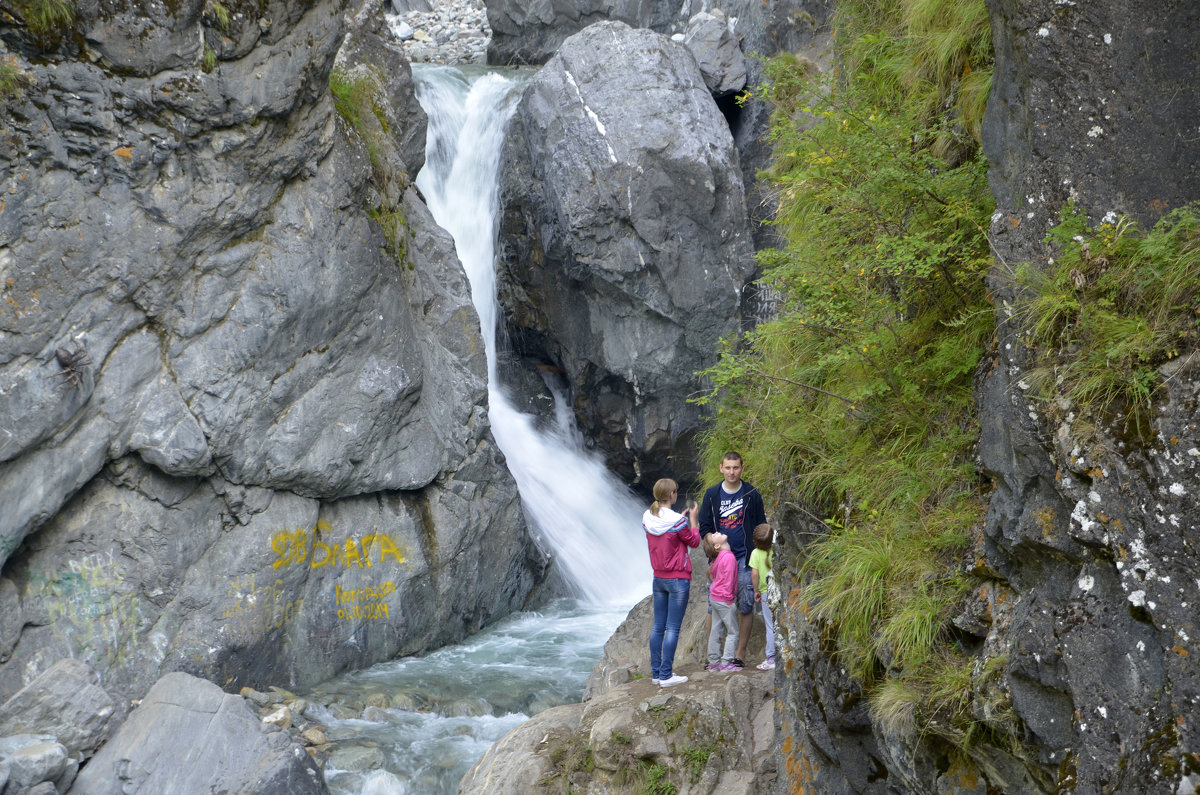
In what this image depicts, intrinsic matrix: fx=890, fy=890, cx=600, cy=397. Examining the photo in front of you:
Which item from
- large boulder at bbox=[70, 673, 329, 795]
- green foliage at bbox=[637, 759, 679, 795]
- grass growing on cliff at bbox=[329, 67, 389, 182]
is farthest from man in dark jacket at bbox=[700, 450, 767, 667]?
grass growing on cliff at bbox=[329, 67, 389, 182]

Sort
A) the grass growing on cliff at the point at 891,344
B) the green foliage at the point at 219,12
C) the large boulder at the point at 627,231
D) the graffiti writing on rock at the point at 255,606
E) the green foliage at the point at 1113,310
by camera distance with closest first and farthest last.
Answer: the green foliage at the point at 1113,310 < the grass growing on cliff at the point at 891,344 < the green foliage at the point at 219,12 < the graffiti writing on rock at the point at 255,606 < the large boulder at the point at 627,231

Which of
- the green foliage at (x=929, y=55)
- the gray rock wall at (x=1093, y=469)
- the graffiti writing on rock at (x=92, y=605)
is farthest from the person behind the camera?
the graffiti writing on rock at (x=92, y=605)

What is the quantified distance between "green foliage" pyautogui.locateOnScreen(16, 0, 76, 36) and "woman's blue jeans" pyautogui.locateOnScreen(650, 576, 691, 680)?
7467mm

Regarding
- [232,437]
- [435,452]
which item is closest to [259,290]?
[232,437]

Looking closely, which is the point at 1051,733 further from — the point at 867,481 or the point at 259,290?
the point at 259,290

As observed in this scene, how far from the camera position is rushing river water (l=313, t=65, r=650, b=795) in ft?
27.7

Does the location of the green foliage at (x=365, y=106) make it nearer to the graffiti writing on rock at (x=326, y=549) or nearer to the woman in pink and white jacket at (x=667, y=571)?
the graffiti writing on rock at (x=326, y=549)

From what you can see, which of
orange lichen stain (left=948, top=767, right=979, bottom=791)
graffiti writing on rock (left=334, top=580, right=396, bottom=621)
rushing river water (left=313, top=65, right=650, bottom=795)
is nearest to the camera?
orange lichen stain (left=948, top=767, right=979, bottom=791)

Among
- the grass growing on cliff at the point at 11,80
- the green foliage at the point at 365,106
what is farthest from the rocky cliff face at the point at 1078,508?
the green foliage at the point at 365,106

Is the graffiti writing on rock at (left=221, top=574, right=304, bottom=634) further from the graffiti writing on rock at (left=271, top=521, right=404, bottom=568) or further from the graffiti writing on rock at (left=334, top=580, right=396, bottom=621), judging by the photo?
the graffiti writing on rock at (left=334, top=580, right=396, bottom=621)

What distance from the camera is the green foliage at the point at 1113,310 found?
3236mm

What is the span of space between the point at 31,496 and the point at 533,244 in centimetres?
941

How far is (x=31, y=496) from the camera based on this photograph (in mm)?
8375

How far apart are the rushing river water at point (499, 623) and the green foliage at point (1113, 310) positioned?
639 centimetres
